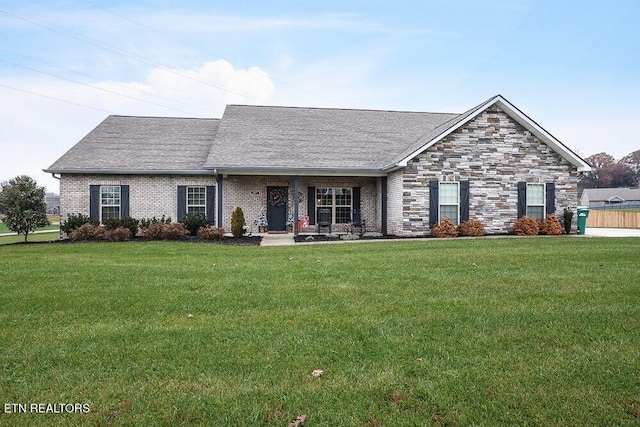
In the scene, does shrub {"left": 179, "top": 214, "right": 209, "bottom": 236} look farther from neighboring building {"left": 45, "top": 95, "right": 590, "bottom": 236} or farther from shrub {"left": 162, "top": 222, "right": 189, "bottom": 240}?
neighboring building {"left": 45, "top": 95, "right": 590, "bottom": 236}

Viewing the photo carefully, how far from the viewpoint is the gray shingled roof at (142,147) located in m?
17.6

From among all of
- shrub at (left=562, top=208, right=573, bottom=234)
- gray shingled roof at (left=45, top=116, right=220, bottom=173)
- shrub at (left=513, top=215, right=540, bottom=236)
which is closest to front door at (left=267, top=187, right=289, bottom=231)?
gray shingled roof at (left=45, top=116, right=220, bottom=173)

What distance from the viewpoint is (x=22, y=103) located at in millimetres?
26109

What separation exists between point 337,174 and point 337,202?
2.00m

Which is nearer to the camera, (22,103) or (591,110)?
(22,103)

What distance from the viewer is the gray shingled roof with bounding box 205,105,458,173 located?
56.7ft

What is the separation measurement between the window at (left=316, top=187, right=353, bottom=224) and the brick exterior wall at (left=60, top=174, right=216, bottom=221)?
5289 mm

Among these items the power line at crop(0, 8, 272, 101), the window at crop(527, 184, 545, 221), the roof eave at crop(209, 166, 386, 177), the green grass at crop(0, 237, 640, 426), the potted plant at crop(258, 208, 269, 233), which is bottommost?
the green grass at crop(0, 237, 640, 426)

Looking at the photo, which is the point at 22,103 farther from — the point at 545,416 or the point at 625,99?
the point at 625,99

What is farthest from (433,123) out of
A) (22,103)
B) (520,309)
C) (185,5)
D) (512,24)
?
(22,103)

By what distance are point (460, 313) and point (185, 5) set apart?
17.5m

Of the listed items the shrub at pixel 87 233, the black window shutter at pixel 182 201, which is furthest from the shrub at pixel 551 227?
the shrub at pixel 87 233

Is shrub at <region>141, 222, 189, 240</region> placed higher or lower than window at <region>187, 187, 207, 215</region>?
lower

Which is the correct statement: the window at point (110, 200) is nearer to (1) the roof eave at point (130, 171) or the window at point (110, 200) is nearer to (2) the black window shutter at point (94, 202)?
(2) the black window shutter at point (94, 202)
